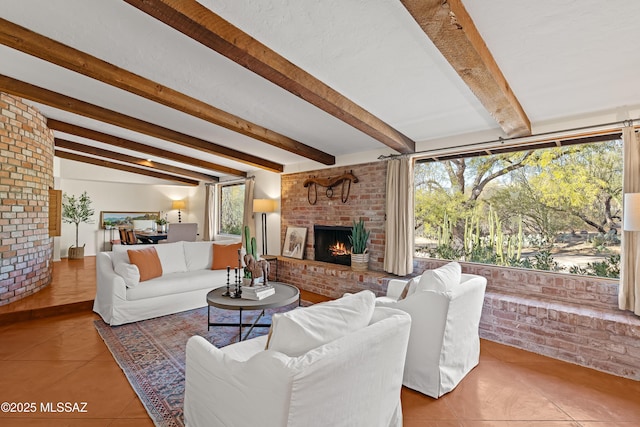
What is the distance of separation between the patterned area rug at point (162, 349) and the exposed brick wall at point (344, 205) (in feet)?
5.16

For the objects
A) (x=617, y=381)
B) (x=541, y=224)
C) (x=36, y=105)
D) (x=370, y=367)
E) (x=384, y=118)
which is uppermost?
(x=36, y=105)

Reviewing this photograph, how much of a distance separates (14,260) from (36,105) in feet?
6.67

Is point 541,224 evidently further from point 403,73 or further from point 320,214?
point 320,214

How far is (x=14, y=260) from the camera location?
3.92 m

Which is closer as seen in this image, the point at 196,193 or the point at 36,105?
the point at 36,105

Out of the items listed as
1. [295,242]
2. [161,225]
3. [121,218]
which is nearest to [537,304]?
→ [295,242]

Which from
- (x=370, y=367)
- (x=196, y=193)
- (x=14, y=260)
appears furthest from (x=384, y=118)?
(x=196, y=193)

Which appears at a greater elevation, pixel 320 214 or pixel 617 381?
pixel 320 214

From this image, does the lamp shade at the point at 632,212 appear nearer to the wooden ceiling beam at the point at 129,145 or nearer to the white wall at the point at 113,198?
the wooden ceiling beam at the point at 129,145

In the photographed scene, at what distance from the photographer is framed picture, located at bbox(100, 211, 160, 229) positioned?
8516 mm

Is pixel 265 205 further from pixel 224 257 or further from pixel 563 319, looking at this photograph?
pixel 563 319

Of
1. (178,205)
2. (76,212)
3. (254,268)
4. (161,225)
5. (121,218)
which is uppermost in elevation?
(178,205)

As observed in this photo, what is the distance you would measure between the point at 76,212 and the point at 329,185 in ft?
22.1

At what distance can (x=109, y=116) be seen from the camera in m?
4.12
